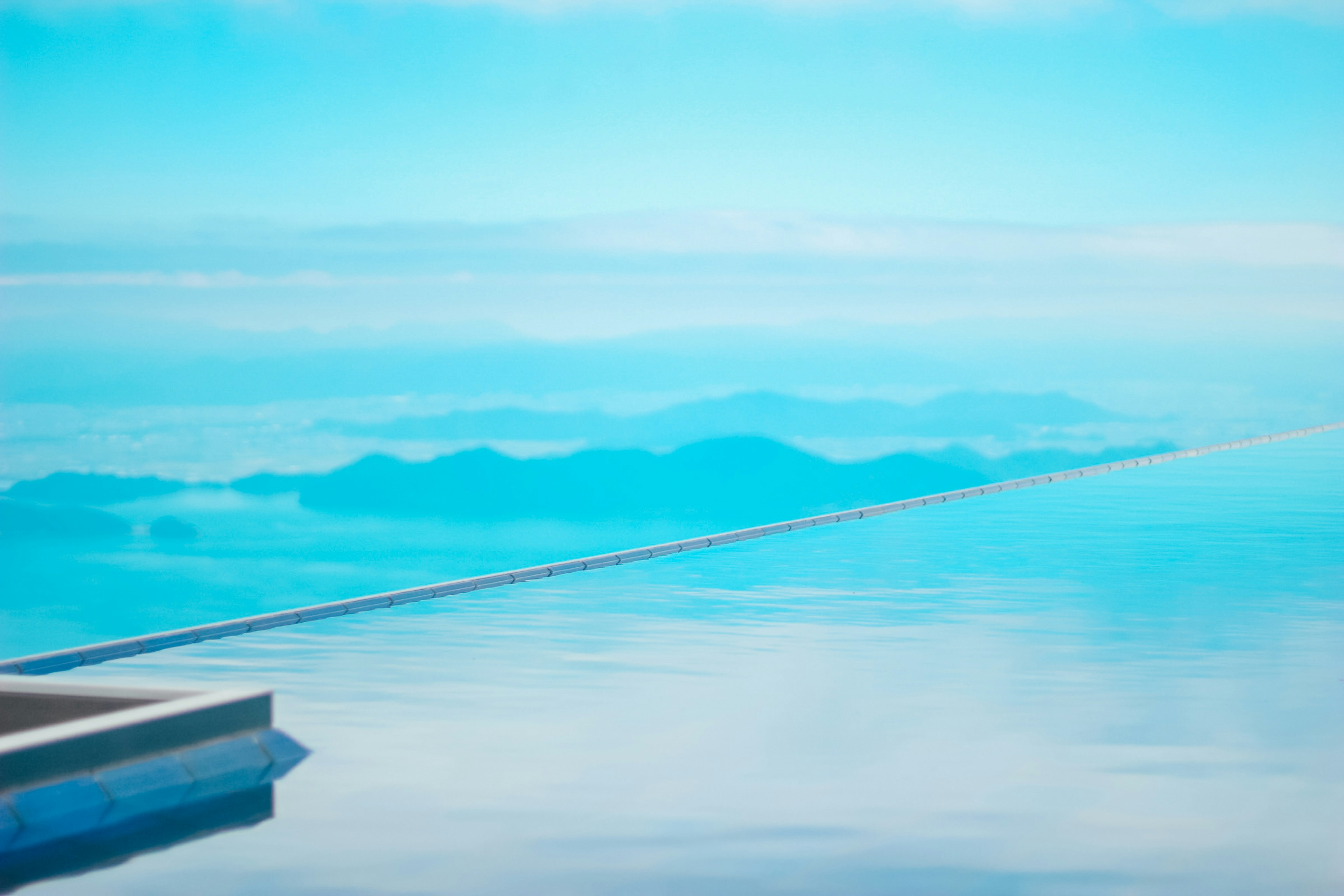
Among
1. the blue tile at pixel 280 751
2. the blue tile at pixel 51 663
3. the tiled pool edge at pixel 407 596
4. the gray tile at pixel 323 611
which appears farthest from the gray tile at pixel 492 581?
the blue tile at pixel 280 751

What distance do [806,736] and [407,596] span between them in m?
3.16

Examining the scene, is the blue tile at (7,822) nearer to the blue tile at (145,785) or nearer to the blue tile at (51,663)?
the blue tile at (145,785)

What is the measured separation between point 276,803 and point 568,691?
1411 mm

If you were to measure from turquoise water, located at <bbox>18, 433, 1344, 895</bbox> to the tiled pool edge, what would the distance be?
0.35ft

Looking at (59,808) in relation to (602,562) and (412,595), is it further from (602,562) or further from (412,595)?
(602,562)

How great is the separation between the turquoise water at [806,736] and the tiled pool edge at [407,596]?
105 millimetres

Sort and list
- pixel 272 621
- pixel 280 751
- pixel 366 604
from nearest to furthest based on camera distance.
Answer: pixel 280 751 < pixel 272 621 < pixel 366 604

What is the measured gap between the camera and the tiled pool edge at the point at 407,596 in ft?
17.1

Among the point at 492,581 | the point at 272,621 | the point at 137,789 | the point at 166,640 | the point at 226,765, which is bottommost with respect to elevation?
the point at 137,789

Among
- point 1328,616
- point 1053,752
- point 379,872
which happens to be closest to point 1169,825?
point 1053,752

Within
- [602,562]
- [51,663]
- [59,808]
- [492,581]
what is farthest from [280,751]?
[602,562]

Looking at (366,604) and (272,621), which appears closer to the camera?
(272,621)

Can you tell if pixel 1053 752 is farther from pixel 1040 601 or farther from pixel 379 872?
pixel 1040 601

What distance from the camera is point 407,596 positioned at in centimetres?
673
